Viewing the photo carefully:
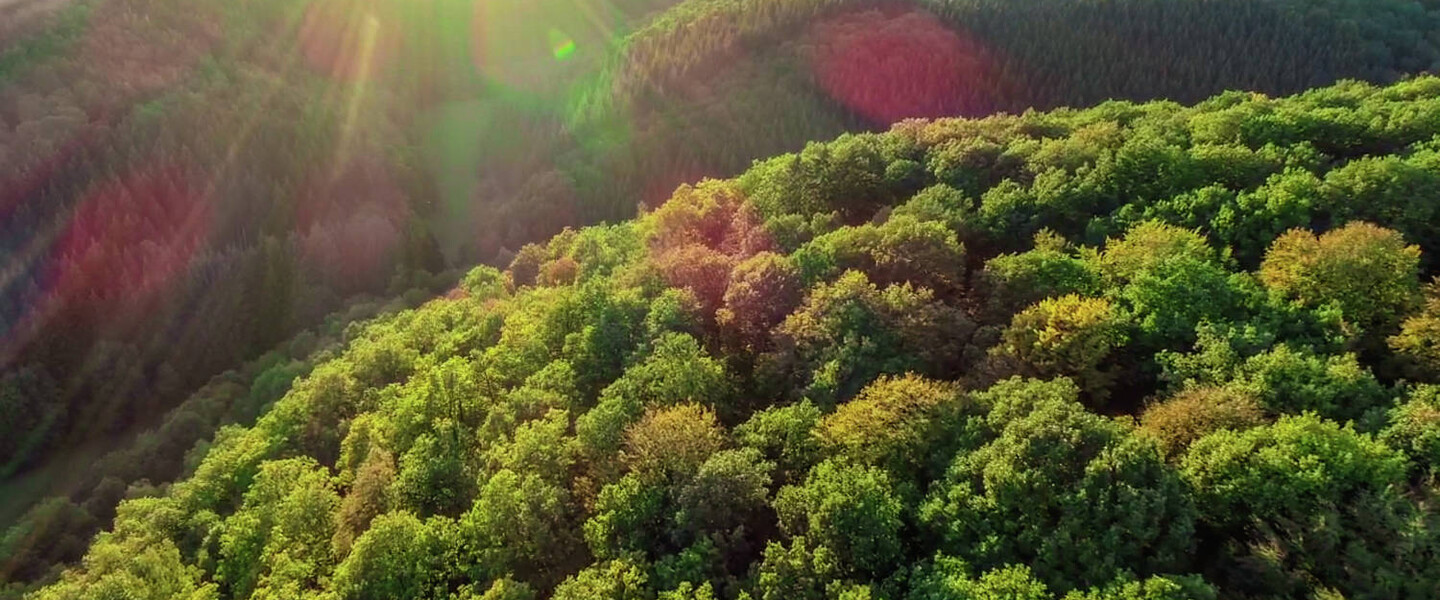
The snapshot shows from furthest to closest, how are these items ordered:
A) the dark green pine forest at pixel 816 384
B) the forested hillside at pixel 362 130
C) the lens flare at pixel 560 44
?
the lens flare at pixel 560 44, the forested hillside at pixel 362 130, the dark green pine forest at pixel 816 384

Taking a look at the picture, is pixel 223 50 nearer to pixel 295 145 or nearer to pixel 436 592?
pixel 295 145

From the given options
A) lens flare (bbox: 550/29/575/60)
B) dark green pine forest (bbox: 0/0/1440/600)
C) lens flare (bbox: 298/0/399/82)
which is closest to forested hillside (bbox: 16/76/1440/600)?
dark green pine forest (bbox: 0/0/1440/600)

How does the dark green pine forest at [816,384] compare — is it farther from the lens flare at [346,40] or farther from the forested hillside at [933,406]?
the lens flare at [346,40]

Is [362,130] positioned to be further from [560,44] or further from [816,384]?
[816,384]

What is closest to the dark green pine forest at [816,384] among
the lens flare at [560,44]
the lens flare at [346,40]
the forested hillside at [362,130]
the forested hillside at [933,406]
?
the forested hillside at [933,406]

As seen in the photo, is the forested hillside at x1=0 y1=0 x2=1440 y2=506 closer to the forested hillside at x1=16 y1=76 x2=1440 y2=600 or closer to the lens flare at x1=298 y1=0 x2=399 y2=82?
the lens flare at x1=298 y1=0 x2=399 y2=82

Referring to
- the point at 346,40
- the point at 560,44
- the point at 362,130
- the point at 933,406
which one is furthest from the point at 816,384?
the point at 560,44
